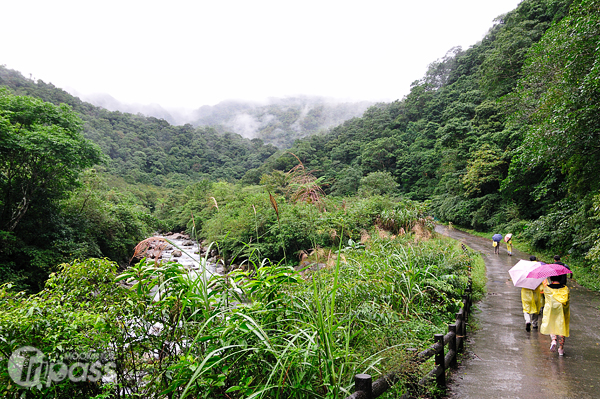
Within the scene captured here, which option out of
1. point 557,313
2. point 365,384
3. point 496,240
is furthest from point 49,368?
point 496,240

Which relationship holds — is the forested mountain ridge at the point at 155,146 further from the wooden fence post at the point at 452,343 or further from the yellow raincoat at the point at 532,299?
the wooden fence post at the point at 452,343

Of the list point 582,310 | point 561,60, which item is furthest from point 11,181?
point 561,60

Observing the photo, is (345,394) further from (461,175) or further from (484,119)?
(484,119)

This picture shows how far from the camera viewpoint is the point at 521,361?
400 centimetres

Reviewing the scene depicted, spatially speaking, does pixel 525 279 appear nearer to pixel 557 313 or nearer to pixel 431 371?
pixel 557 313

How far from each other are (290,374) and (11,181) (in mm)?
14612

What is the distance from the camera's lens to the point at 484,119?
82.7ft

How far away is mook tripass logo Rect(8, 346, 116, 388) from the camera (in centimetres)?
182

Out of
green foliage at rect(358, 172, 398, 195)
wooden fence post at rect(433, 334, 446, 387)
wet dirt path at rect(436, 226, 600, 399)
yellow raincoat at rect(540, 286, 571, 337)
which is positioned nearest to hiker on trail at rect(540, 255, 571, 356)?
yellow raincoat at rect(540, 286, 571, 337)

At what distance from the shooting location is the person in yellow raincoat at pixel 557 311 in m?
4.41

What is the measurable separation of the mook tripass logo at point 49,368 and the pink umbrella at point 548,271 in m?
5.72

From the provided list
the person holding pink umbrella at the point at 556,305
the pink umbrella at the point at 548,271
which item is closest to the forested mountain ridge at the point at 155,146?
the pink umbrella at the point at 548,271

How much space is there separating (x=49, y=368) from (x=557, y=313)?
6095 millimetres

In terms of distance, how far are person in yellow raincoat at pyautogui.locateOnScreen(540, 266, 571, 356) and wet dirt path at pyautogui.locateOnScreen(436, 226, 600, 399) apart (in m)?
0.24
